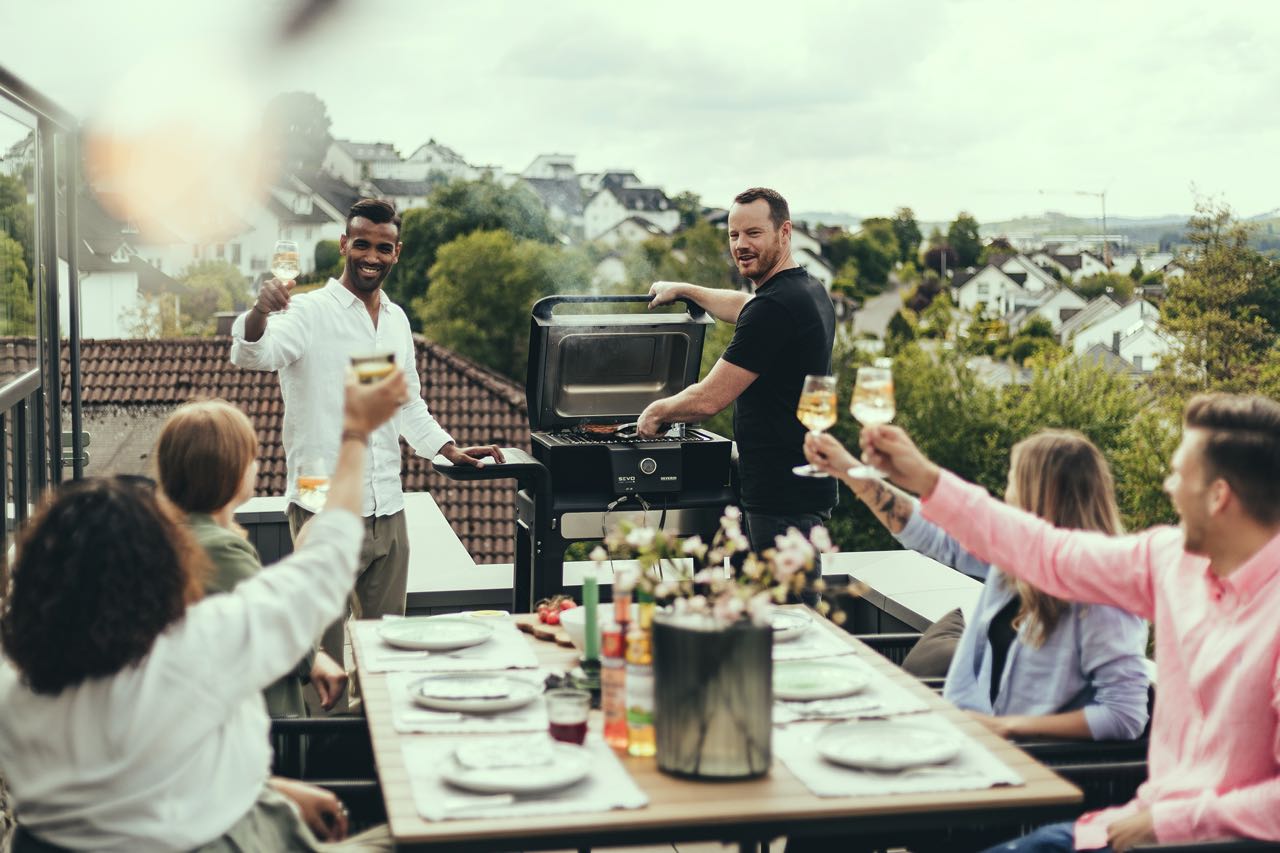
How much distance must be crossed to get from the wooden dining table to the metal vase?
0.10ft

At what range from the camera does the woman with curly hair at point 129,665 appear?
64.1 inches

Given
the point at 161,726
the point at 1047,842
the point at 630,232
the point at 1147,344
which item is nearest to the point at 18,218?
the point at 161,726

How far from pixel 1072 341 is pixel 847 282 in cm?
1606

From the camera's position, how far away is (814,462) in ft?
7.60

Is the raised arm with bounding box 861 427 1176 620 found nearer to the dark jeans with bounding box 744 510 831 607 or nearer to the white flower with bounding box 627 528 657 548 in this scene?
the white flower with bounding box 627 528 657 548

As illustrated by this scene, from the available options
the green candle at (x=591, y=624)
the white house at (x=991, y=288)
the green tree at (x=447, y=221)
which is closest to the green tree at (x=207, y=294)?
the green tree at (x=447, y=221)

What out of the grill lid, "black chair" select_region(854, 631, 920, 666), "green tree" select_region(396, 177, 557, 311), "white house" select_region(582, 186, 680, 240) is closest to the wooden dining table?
"black chair" select_region(854, 631, 920, 666)

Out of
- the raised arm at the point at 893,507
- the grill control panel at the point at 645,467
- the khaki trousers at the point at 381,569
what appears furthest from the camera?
the grill control panel at the point at 645,467

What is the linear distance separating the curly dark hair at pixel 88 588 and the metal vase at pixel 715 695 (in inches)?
24.9

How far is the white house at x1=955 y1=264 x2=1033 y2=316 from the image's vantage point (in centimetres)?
5278

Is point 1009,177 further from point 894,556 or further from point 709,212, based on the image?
point 894,556

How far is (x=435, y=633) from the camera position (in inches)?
98.3

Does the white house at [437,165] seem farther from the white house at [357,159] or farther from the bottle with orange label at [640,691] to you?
the bottle with orange label at [640,691]

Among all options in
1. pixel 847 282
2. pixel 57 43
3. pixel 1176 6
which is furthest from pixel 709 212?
pixel 57 43
